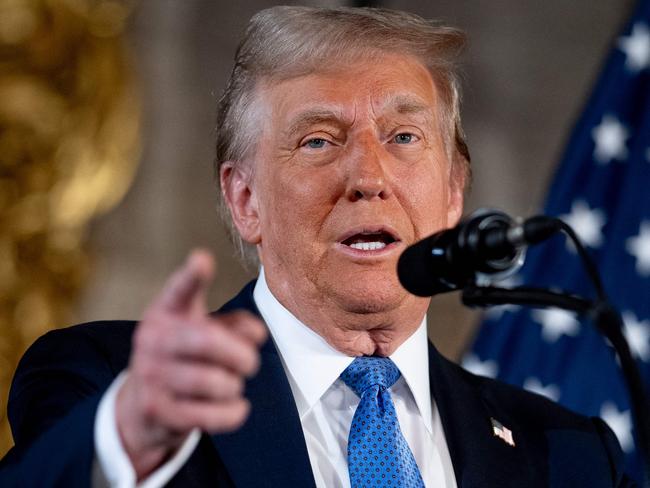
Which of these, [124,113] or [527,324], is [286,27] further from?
[527,324]

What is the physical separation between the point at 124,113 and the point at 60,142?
23cm

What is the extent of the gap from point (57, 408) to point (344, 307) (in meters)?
0.66

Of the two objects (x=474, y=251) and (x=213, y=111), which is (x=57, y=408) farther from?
(x=213, y=111)

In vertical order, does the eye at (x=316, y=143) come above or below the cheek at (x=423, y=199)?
above

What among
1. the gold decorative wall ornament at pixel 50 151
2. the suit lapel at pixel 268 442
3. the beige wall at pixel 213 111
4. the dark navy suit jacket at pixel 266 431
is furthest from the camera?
the beige wall at pixel 213 111

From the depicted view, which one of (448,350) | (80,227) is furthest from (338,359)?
(448,350)

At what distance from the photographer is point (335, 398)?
2.18 meters

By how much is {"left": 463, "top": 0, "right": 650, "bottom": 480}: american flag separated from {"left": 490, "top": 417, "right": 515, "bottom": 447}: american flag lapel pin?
149 cm

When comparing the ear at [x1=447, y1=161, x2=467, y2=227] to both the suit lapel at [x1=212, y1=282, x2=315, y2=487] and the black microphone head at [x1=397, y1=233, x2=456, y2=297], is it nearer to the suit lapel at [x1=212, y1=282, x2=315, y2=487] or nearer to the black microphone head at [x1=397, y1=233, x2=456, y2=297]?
the suit lapel at [x1=212, y1=282, x2=315, y2=487]

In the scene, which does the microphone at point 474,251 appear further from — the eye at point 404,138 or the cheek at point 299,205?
the eye at point 404,138

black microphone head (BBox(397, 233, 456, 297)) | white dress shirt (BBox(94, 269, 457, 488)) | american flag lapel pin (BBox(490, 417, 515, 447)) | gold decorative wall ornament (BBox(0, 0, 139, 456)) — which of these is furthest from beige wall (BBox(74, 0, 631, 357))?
black microphone head (BBox(397, 233, 456, 297))

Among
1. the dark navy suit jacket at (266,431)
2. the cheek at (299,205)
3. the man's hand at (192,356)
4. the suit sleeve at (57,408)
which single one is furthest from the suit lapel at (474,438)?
the man's hand at (192,356)

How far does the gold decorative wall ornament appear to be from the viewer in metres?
3.50

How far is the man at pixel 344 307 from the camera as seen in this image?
6.58ft
